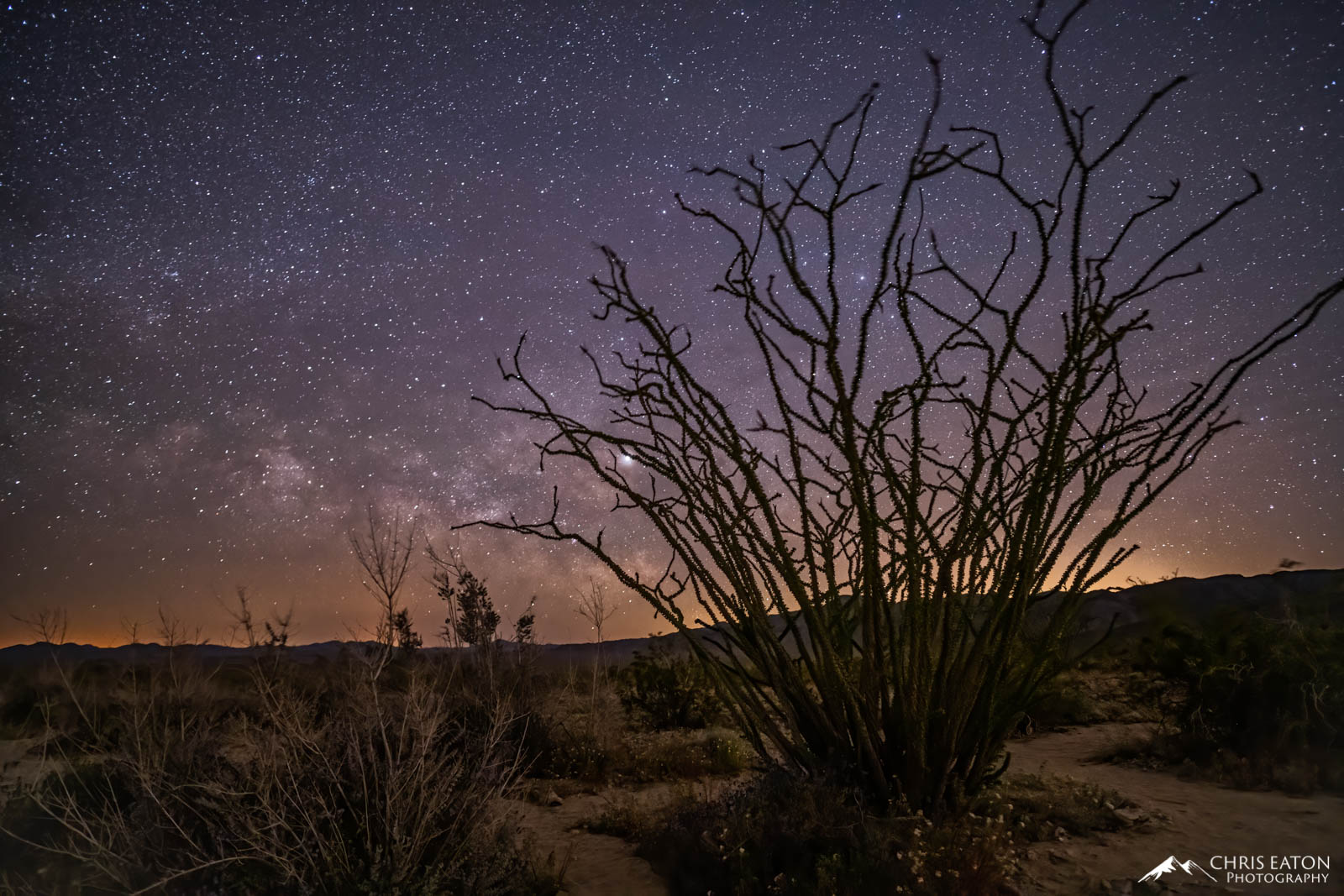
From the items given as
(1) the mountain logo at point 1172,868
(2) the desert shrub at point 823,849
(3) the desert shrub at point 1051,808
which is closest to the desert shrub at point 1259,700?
(3) the desert shrub at point 1051,808

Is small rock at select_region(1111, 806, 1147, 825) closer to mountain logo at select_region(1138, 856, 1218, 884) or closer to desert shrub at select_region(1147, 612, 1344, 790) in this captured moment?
mountain logo at select_region(1138, 856, 1218, 884)

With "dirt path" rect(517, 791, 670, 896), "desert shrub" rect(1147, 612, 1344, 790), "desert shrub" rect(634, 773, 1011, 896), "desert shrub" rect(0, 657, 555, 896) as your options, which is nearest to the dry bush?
"desert shrub" rect(0, 657, 555, 896)

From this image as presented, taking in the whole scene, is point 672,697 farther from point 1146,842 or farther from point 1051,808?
point 1146,842

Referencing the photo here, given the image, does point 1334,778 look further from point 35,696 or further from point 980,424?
point 35,696

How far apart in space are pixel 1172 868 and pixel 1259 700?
3553 mm

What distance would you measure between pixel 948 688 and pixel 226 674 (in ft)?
89.6

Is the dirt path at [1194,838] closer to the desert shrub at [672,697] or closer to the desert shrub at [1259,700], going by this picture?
the desert shrub at [1259,700]

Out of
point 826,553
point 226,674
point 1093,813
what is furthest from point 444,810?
point 226,674

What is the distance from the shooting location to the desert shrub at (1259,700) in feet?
18.7

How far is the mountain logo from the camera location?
3.70 metres

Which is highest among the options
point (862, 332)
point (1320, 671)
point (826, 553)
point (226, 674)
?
point (862, 332)

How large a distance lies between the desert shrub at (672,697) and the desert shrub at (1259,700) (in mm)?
5914

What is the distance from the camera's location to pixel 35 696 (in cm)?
1491

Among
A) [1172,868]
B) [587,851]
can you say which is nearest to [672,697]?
[587,851]
